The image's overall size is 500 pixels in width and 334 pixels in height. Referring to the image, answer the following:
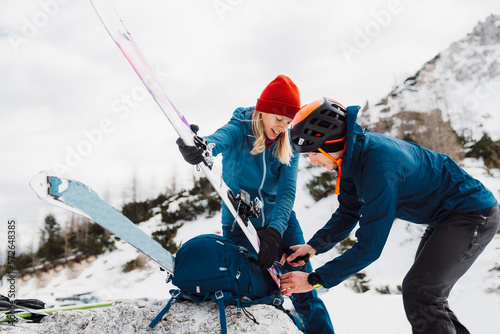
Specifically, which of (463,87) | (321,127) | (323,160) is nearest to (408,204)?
(323,160)

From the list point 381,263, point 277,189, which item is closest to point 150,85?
point 277,189

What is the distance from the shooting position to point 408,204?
1.96 meters

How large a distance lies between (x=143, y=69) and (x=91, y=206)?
0.79 m

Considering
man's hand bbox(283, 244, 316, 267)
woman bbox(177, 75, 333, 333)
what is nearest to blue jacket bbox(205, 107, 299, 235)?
woman bbox(177, 75, 333, 333)

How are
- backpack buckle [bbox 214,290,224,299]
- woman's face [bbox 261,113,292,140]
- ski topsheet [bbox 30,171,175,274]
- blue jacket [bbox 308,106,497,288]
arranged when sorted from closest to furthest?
1. ski topsheet [bbox 30,171,175,274]
2. blue jacket [bbox 308,106,497,288]
3. backpack buckle [bbox 214,290,224,299]
4. woman's face [bbox 261,113,292,140]

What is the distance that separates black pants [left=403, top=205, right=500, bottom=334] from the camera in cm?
178

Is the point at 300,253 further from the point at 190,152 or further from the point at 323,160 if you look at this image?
the point at 190,152

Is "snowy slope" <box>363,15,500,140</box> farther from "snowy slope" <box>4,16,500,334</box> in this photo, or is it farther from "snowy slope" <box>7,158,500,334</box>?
"snowy slope" <box>7,158,500,334</box>

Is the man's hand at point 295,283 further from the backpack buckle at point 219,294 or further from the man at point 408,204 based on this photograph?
the backpack buckle at point 219,294

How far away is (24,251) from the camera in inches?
398

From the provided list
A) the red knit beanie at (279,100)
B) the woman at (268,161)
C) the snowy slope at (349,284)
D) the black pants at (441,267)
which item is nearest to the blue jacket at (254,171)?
the woman at (268,161)

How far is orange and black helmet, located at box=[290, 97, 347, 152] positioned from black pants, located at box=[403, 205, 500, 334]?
0.74m

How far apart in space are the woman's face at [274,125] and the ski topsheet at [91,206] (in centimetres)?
110

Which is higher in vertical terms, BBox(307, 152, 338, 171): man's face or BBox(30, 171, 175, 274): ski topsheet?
BBox(307, 152, 338, 171): man's face
